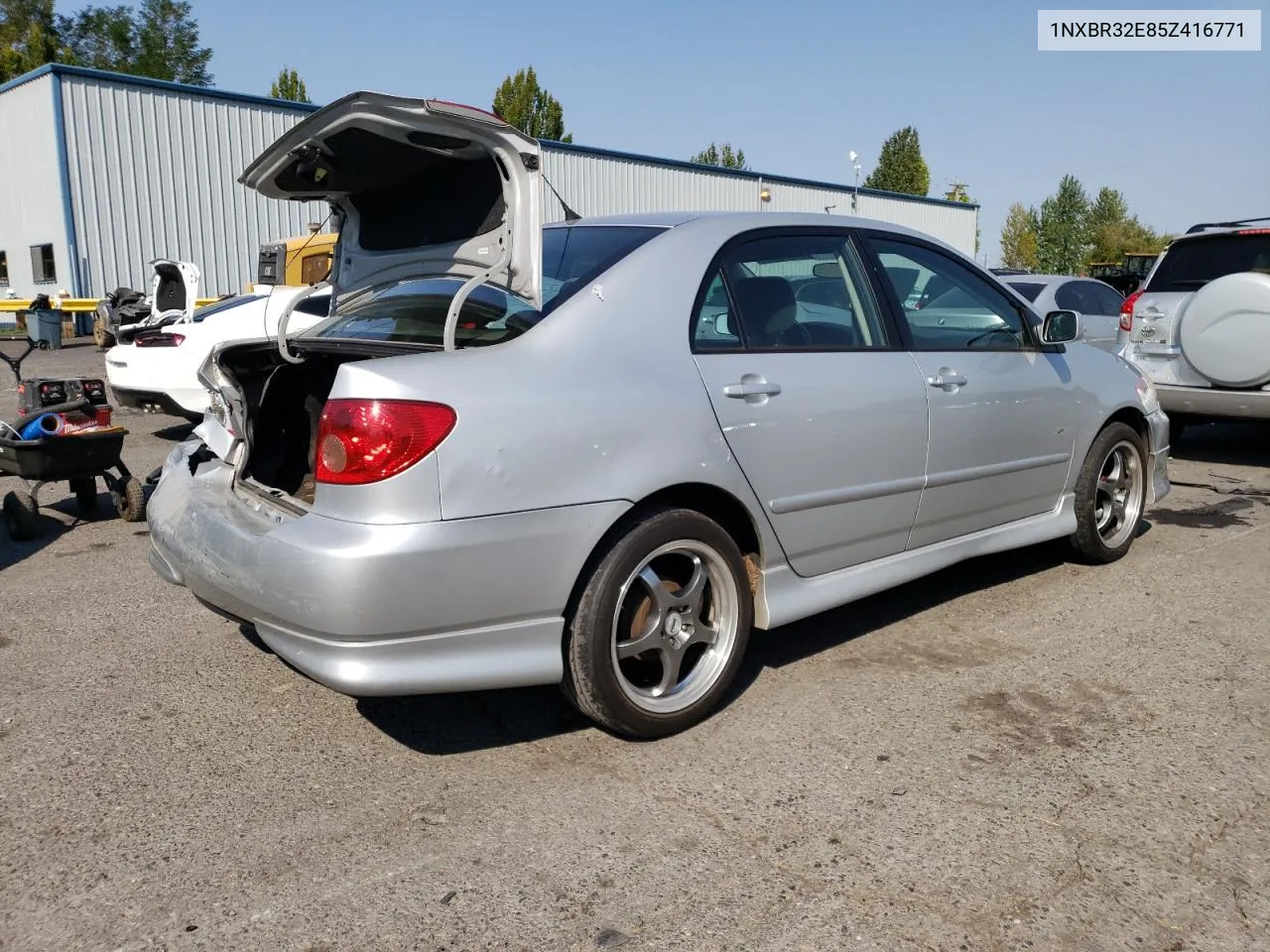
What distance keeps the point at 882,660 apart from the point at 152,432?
8143 millimetres

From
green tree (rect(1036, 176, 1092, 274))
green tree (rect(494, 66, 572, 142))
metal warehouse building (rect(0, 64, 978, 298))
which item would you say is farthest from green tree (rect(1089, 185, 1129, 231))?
metal warehouse building (rect(0, 64, 978, 298))

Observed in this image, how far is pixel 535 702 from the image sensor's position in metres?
3.51

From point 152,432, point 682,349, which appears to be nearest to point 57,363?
point 152,432

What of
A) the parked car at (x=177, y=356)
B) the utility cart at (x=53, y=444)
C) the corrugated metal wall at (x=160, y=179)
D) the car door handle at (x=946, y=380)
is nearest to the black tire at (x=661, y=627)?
the car door handle at (x=946, y=380)

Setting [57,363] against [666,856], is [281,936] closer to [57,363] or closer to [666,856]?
[666,856]

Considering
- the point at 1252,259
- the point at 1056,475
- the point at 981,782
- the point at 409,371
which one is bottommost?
the point at 981,782

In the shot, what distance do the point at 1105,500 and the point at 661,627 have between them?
297 centimetres

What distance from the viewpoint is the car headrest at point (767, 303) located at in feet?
11.4

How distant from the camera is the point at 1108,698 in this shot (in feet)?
11.6

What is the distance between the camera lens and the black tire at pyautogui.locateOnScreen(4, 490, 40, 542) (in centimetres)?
550

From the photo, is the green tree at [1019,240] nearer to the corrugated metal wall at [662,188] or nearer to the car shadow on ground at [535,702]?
the corrugated metal wall at [662,188]

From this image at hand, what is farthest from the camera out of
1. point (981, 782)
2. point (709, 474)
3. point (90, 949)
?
point (709, 474)

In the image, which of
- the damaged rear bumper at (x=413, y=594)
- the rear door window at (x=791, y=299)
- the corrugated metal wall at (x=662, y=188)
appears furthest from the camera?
the corrugated metal wall at (x=662, y=188)

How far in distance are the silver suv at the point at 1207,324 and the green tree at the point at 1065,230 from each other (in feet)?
209
